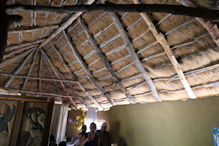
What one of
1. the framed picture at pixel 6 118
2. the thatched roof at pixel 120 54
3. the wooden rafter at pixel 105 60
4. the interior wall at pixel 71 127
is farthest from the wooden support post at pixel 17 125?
the interior wall at pixel 71 127

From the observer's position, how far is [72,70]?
499 centimetres

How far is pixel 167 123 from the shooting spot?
281 centimetres

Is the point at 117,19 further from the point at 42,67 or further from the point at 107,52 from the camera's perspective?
the point at 42,67

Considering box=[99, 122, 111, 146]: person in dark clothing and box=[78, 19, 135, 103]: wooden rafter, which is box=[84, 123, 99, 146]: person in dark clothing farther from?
box=[78, 19, 135, 103]: wooden rafter

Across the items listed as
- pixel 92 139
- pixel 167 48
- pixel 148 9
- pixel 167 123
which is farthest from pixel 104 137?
pixel 148 9

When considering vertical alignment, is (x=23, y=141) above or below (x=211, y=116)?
below

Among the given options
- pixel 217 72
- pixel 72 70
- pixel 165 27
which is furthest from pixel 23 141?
pixel 217 72

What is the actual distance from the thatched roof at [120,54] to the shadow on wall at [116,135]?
89cm

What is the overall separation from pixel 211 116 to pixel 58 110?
5.64 m

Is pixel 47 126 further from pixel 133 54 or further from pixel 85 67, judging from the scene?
pixel 133 54

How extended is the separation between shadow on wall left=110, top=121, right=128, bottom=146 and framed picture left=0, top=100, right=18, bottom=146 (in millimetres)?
2171

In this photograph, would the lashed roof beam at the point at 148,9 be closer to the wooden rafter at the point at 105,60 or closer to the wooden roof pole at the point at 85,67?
the wooden rafter at the point at 105,60

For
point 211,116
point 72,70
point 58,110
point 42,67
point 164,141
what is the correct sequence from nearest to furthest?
point 211,116
point 164,141
point 72,70
point 42,67
point 58,110

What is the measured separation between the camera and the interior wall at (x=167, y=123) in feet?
7.65
